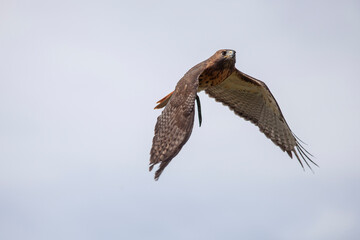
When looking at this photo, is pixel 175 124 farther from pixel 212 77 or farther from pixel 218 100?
pixel 218 100

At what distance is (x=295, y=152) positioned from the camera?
1473 cm

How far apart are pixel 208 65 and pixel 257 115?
8.93ft

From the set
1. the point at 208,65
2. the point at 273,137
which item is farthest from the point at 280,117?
the point at 208,65

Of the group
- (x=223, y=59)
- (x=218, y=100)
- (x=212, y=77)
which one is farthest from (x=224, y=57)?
(x=218, y=100)

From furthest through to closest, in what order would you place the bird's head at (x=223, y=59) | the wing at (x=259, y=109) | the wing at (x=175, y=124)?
the wing at (x=259, y=109)
the bird's head at (x=223, y=59)
the wing at (x=175, y=124)

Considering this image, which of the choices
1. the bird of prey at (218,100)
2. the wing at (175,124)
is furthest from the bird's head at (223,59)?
the wing at (175,124)

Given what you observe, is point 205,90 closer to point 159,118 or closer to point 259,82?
point 259,82

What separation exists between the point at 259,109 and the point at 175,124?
14.7ft

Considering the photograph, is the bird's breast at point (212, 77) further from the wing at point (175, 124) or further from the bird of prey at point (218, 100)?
the wing at point (175, 124)

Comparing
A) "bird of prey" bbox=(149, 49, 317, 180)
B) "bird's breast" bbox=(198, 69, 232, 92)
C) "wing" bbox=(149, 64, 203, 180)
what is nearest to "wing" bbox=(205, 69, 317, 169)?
"bird of prey" bbox=(149, 49, 317, 180)

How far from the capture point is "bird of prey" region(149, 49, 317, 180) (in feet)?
34.8

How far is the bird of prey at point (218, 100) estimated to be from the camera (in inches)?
417

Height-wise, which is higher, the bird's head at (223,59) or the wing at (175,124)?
the bird's head at (223,59)

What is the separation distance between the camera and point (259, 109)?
14922mm
